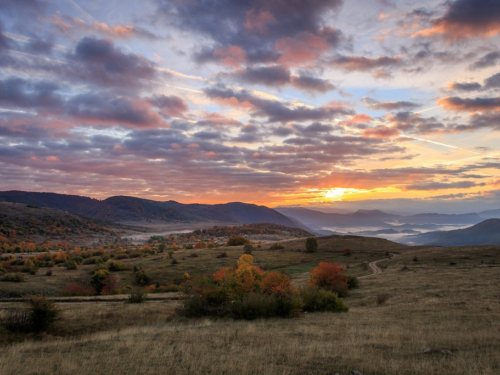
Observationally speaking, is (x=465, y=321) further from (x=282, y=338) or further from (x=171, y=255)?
(x=171, y=255)

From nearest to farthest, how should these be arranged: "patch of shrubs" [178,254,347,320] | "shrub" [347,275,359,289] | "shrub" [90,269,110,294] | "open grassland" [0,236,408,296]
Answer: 1. "patch of shrubs" [178,254,347,320]
2. "shrub" [347,275,359,289]
3. "open grassland" [0,236,408,296]
4. "shrub" [90,269,110,294]


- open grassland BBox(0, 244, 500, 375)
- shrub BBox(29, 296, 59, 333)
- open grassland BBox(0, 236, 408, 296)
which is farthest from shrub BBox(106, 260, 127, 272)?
shrub BBox(29, 296, 59, 333)

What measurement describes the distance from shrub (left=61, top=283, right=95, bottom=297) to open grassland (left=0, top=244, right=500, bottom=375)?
23273 mm

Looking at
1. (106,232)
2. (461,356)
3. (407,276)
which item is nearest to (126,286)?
(407,276)

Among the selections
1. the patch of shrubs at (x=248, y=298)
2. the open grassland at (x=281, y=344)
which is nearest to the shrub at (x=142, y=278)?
the open grassland at (x=281, y=344)

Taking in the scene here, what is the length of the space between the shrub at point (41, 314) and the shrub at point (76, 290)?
89.0ft

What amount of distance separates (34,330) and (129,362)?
37.0ft

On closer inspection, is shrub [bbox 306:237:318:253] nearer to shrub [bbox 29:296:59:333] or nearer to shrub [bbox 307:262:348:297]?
shrub [bbox 307:262:348:297]

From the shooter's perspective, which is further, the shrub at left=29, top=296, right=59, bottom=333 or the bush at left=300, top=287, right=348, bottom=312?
the bush at left=300, top=287, right=348, bottom=312

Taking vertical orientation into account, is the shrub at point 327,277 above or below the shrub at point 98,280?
above

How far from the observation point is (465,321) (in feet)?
58.4

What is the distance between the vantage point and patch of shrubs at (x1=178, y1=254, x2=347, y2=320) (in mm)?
22594

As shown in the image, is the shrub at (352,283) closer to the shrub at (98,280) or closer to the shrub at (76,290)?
the shrub at (76,290)

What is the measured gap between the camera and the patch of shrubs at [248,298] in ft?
74.1
